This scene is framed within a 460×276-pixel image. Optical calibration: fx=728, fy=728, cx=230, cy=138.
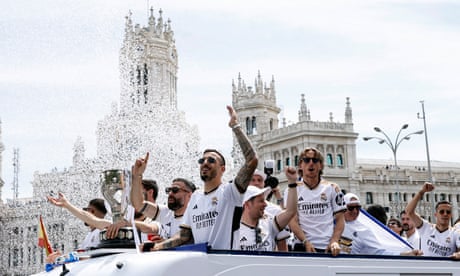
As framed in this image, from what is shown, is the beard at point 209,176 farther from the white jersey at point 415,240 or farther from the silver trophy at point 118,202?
the white jersey at point 415,240

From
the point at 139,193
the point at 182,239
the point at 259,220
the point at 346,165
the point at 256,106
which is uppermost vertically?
the point at 256,106

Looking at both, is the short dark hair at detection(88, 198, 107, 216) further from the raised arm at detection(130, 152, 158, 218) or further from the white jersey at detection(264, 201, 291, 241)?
the white jersey at detection(264, 201, 291, 241)

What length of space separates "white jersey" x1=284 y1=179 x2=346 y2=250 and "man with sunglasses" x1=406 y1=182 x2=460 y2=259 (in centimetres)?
123

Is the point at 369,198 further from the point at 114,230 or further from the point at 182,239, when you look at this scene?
the point at 114,230

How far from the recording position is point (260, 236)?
5176mm

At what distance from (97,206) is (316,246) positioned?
2408 millimetres

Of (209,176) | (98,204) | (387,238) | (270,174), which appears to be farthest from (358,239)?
(98,204)

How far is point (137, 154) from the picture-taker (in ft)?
99.6

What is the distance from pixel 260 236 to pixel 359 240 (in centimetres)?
119

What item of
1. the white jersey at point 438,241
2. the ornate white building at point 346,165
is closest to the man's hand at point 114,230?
the white jersey at point 438,241

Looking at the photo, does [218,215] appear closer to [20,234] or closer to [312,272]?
[312,272]

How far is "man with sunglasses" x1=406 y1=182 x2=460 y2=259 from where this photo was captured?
259 inches

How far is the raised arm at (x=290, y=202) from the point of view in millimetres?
5203

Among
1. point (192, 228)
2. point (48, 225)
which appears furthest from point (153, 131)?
point (192, 228)
